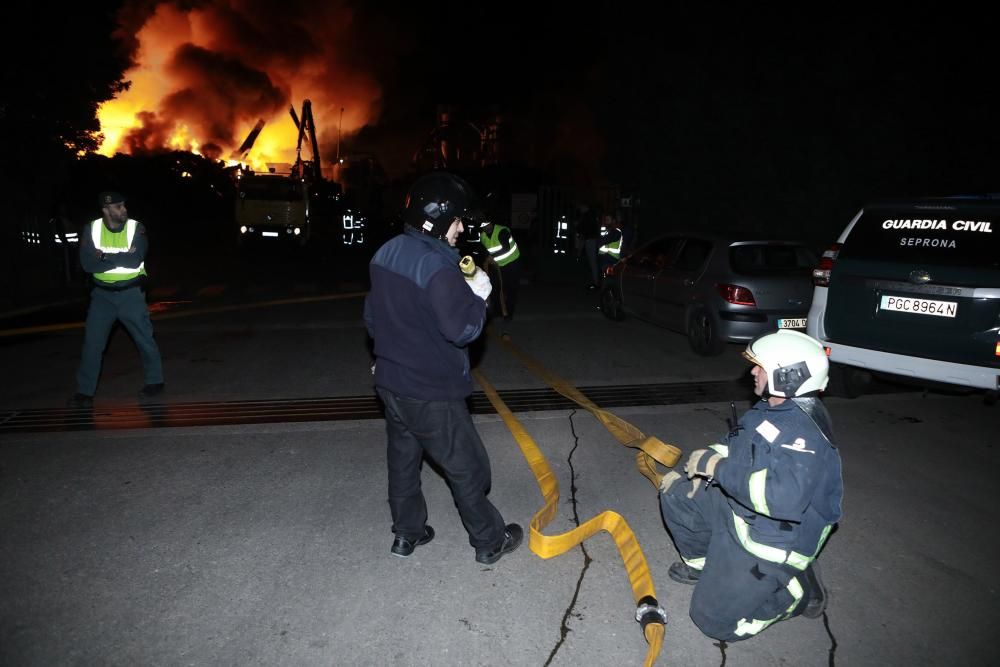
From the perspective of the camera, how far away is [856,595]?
3.50m

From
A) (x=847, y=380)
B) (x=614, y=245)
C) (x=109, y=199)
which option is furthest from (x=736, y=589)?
(x=614, y=245)

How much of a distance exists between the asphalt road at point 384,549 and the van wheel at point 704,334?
4.09ft

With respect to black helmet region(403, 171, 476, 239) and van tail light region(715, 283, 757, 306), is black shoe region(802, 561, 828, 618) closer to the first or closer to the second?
black helmet region(403, 171, 476, 239)

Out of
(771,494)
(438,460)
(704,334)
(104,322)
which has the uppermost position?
(104,322)

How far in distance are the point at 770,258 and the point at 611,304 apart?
9.83 feet

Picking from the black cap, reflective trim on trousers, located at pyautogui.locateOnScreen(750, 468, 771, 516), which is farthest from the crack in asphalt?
the black cap

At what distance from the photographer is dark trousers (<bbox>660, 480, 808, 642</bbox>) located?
2.95 metres

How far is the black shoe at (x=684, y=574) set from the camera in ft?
11.7

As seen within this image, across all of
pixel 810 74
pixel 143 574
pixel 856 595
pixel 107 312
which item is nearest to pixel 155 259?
pixel 107 312

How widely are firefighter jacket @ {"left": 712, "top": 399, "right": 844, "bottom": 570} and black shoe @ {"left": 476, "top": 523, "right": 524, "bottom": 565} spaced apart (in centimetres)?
127

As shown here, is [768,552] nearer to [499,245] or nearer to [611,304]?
[499,245]

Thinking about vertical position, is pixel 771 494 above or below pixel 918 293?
below

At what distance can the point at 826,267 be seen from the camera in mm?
6348

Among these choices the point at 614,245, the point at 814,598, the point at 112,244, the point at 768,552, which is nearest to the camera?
the point at 768,552
